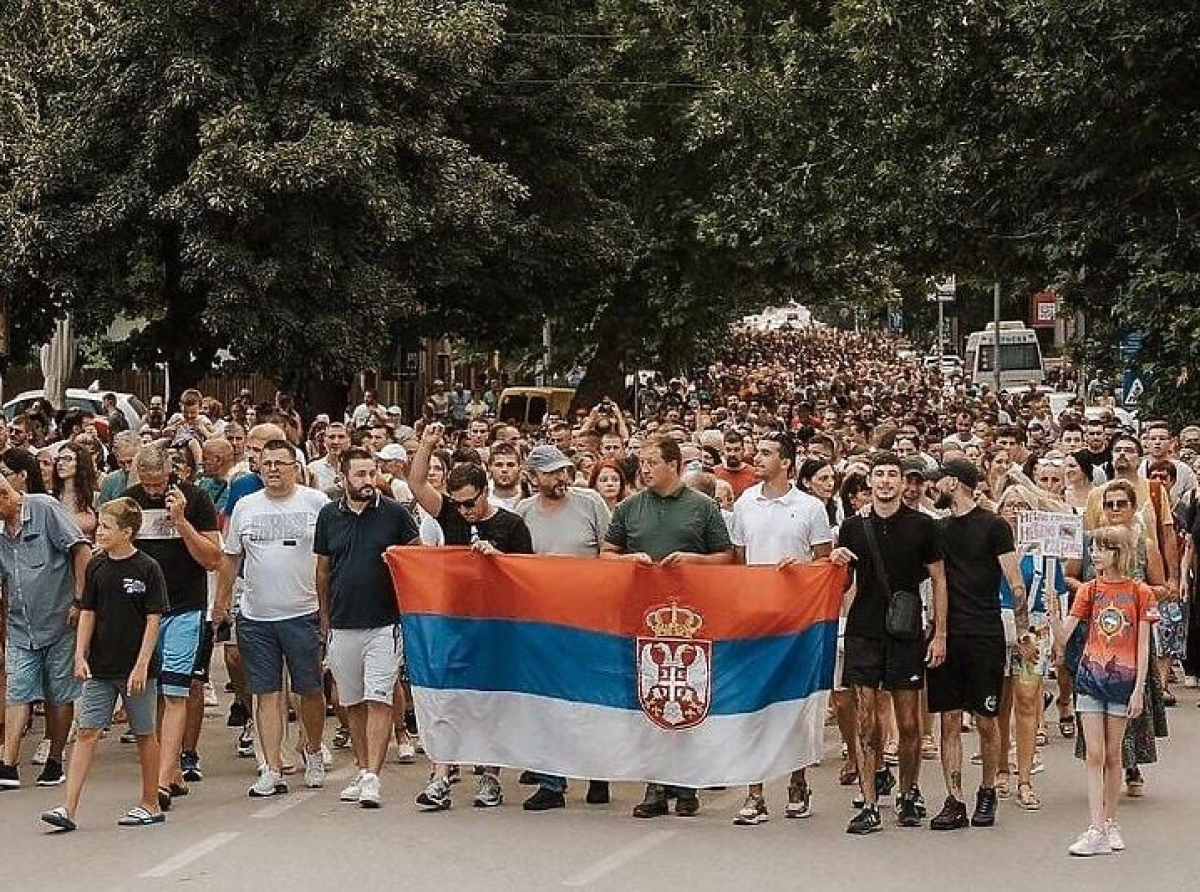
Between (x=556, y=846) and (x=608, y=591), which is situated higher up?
(x=608, y=591)

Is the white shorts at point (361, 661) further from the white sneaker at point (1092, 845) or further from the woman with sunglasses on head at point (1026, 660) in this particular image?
the white sneaker at point (1092, 845)

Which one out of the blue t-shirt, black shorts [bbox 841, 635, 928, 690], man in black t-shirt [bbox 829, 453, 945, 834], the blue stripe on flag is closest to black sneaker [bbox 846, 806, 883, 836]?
man in black t-shirt [bbox 829, 453, 945, 834]

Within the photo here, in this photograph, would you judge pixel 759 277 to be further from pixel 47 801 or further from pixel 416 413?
pixel 47 801

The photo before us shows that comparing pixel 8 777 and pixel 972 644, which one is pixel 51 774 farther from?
pixel 972 644

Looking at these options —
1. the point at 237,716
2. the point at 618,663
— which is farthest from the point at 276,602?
the point at 237,716

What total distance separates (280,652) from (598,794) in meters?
1.85

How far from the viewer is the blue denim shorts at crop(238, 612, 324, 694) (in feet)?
41.2

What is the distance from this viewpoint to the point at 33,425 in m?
22.4

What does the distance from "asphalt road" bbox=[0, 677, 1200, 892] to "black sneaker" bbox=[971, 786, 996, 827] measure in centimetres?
7

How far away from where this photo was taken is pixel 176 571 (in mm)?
12445

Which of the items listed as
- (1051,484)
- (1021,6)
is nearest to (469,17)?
(1021,6)

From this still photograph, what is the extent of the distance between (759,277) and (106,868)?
100ft

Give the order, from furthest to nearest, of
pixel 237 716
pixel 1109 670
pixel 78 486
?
pixel 237 716, pixel 78 486, pixel 1109 670

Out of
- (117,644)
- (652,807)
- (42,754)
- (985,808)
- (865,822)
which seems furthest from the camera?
(42,754)
